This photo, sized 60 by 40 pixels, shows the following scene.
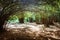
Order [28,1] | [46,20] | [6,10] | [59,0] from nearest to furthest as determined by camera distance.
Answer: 1. [59,0]
2. [28,1]
3. [6,10]
4. [46,20]

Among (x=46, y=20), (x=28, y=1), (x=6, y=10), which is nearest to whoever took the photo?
(x=28, y=1)

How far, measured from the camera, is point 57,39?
4.17 m

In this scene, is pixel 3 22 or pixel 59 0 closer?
pixel 59 0

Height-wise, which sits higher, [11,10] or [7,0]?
[7,0]

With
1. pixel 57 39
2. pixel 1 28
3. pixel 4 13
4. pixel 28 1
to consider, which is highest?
pixel 28 1

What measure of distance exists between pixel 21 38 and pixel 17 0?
100 cm

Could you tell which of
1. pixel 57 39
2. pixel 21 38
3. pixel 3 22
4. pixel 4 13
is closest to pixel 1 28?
pixel 3 22

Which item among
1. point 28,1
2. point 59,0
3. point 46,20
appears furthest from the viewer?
point 46,20

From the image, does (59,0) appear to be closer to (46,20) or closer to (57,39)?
(57,39)

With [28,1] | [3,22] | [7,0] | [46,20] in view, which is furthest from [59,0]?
[46,20]

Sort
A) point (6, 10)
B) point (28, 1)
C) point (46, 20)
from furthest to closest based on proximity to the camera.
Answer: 1. point (46, 20)
2. point (6, 10)
3. point (28, 1)

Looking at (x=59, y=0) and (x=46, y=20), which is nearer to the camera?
(x=59, y=0)

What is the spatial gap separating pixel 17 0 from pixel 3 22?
3.85ft

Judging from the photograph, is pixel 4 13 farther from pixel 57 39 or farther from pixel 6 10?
pixel 57 39
